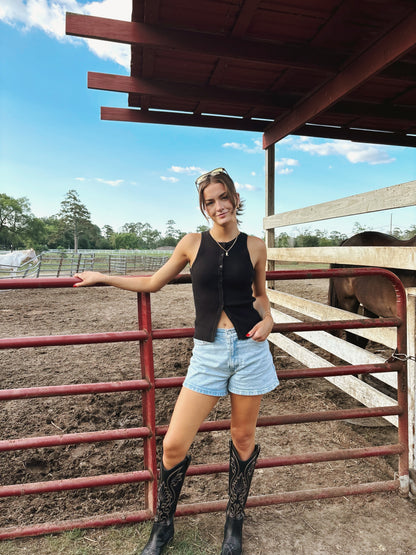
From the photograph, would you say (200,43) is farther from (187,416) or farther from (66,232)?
(66,232)

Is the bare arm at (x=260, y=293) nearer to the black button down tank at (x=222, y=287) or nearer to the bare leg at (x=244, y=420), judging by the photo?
the black button down tank at (x=222, y=287)

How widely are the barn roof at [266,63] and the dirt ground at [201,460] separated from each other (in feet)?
10.1

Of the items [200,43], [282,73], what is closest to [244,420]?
[200,43]

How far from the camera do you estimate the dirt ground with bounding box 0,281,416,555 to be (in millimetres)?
2076

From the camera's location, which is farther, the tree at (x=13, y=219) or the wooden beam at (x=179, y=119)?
the tree at (x=13, y=219)

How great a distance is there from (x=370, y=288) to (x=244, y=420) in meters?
3.38

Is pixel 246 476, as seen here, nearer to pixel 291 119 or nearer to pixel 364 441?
pixel 364 441

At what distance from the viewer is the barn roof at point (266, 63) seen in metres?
2.78

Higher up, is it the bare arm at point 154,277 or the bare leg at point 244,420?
the bare arm at point 154,277

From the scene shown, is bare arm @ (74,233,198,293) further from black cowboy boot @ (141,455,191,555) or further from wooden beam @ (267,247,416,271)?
wooden beam @ (267,247,416,271)

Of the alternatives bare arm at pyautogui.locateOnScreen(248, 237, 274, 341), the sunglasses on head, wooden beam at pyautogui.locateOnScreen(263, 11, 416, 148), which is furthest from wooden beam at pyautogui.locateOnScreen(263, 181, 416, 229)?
the sunglasses on head

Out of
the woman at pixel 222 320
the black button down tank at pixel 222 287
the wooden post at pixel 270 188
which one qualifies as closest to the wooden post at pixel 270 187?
the wooden post at pixel 270 188

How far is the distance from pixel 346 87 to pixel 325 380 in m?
3.34

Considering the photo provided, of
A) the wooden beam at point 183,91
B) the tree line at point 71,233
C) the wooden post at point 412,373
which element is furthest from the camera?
the tree line at point 71,233
